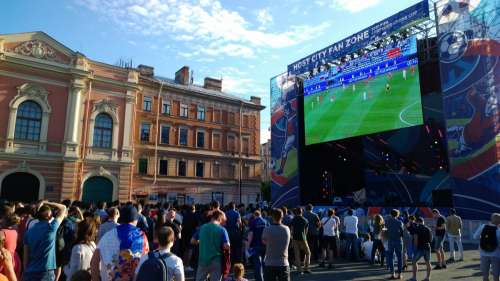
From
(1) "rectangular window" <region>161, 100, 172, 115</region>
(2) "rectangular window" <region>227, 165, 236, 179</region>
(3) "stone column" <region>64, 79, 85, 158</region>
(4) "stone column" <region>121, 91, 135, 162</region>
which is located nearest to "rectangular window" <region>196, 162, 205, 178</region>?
(2) "rectangular window" <region>227, 165, 236, 179</region>

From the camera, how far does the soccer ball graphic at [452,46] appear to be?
19805 mm

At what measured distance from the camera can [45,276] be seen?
18.4 feet

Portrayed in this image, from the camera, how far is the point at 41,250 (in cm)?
560

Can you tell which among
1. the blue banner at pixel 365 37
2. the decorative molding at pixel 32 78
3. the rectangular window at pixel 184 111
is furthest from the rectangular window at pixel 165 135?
the blue banner at pixel 365 37

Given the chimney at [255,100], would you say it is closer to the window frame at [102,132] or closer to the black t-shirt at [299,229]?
the window frame at [102,132]

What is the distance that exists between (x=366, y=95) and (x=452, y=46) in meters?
5.92

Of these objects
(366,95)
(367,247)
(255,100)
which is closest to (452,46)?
(366,95)

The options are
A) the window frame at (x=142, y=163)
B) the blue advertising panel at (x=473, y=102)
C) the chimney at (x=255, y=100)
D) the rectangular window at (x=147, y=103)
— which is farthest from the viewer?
the chimney at (x=255, y=100)

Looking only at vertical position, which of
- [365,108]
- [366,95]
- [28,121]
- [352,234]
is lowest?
[352,234]

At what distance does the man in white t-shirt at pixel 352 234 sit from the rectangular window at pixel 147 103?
26.6 m

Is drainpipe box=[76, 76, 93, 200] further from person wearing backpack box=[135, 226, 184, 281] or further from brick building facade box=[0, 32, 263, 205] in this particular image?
person wearing backpack box=[135, 226, 184, 281]

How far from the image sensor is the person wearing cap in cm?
458

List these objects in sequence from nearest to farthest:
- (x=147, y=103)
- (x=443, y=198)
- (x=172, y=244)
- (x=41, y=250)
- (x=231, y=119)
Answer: (x=172, y=244) < (x=41, y=250) < (x=443, y=198) < (x=147, y=103) < (x=231, y=119)

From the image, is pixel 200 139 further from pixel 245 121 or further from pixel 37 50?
pixel 37 50
